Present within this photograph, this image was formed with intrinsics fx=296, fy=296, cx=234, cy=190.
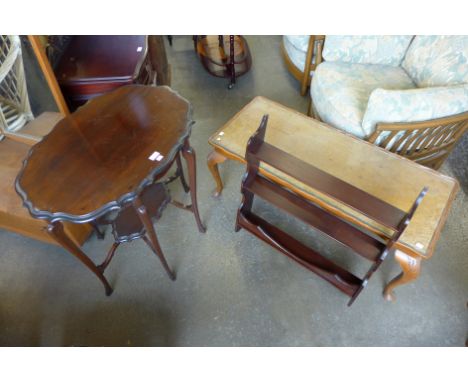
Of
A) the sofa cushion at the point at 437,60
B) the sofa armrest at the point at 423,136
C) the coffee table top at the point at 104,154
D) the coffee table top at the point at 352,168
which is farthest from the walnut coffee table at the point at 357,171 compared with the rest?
the sofa cushion at the point at 437,60

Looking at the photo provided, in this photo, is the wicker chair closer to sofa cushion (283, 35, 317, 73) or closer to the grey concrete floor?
the grey concrete floor

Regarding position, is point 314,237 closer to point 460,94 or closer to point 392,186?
point 392,186

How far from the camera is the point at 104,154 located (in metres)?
0.96

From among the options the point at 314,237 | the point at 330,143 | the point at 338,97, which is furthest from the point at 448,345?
the point at 338,97

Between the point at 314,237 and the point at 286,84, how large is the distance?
4.66ft

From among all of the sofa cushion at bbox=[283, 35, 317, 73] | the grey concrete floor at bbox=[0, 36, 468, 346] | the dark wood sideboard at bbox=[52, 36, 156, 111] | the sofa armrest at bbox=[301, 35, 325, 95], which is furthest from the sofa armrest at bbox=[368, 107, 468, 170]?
the dark wood sideboard at bbox=[52, 36, 156, 111]

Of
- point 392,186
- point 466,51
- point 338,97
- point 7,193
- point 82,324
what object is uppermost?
point 466,51

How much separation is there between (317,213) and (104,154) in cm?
81

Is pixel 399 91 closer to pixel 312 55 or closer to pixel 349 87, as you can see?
pixel 349 87

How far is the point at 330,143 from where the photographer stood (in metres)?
1.40

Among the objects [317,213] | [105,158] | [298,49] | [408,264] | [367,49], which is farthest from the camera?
[298,49]

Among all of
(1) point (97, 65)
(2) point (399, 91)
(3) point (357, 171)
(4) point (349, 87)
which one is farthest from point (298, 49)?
(1) point (97, 65)

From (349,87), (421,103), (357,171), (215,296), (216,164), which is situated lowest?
(215,296)

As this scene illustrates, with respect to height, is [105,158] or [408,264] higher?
[105,158]
